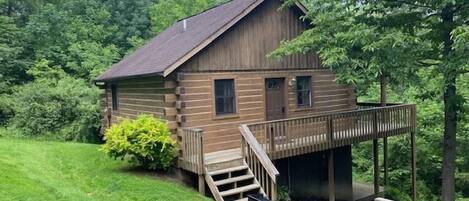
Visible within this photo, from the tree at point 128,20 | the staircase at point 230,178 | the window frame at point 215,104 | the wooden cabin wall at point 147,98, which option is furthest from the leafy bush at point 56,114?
the tree at point 128,20

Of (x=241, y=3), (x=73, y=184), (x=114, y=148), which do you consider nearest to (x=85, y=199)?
(x=73, y=184)

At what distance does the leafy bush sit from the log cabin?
3586mm

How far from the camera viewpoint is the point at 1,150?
1305 centimetres

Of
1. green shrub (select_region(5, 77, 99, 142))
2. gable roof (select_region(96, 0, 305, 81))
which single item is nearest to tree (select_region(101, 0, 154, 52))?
green shrub (select_region(5, 77, 99, 142))

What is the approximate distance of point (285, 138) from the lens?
39.3 ft

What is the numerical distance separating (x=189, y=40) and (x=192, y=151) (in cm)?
390

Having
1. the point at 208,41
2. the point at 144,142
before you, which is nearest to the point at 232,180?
the point at 144,142

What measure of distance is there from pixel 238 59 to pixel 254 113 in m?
1.75

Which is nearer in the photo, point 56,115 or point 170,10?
point 56,115

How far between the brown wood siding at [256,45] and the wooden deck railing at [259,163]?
242 cm

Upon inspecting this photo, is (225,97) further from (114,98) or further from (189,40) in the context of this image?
(114,98)

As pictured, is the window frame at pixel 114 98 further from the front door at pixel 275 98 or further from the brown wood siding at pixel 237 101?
the front door at pixel 275 98

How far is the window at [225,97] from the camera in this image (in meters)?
12.7

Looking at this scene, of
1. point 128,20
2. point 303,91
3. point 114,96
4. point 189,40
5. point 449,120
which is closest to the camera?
point 449,120
